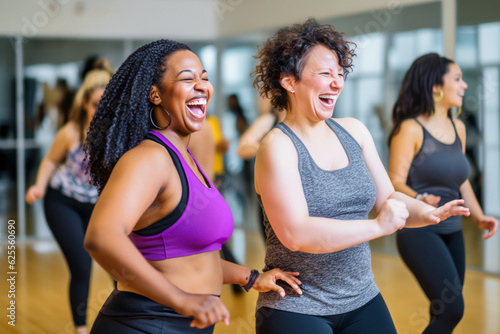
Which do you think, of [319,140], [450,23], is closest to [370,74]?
[450,23]

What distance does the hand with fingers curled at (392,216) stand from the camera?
152 centimetres

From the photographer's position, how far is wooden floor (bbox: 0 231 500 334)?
388 centimetres

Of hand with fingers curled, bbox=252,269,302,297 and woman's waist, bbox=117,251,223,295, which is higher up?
woman's waist, bbox=117,251,223,295

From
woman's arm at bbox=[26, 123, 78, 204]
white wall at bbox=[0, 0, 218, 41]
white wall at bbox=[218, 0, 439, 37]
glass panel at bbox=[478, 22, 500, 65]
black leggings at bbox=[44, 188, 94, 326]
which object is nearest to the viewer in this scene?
black leggings at bbox=[44, 188, 94, 326]

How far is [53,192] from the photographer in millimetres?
3447

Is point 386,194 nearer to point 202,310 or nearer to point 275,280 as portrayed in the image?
point 275,280

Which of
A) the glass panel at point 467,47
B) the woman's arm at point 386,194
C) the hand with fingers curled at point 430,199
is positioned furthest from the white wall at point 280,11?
the woman's arm at point 386,194

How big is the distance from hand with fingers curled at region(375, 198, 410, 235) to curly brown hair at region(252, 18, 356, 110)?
1.52 ft

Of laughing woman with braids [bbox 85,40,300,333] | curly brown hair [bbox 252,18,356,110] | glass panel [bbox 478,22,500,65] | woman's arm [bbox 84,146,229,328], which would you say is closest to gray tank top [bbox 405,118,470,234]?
curly brown hair [bbox 252,18,356,110]

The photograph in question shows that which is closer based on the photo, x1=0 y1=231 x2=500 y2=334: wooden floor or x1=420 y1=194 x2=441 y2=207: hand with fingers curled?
x1=420 y1=194 x2=441 y2=207: hand with fingers curled

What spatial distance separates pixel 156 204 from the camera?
1370mm

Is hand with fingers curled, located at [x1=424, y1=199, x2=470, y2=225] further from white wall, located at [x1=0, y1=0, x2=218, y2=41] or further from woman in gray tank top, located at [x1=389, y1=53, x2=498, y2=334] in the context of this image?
white wall, located at [x1=0, y1=0, x2=218, y2=41]

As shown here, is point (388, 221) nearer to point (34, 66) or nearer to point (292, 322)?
point (292, 322)

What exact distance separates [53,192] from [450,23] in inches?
154
